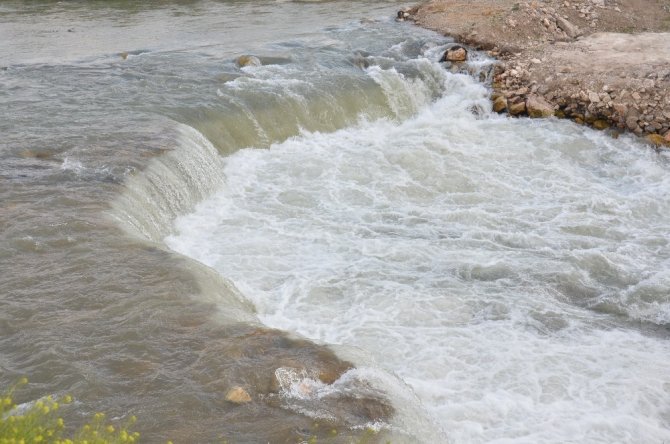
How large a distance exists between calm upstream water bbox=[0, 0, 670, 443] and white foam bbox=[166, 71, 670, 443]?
40 millimetres

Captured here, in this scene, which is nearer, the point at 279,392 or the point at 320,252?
the point at 279,392

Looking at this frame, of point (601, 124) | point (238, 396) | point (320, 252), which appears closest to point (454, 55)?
point (601, 124)

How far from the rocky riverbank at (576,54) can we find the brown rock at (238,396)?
1200cm

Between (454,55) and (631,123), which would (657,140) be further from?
(454,55)

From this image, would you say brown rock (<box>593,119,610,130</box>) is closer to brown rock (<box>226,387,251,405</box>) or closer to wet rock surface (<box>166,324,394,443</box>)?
wet rock surface (<box>166,324,394,443</box>)

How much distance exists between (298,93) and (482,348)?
895 centimetres

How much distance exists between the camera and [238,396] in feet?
20.9

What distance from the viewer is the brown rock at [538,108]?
16.6 metres

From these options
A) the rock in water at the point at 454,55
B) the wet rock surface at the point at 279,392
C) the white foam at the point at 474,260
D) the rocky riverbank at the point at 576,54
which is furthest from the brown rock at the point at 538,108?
the wet rock surface at the point at 279,392

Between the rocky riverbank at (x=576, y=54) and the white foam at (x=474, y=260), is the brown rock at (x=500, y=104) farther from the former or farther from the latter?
the white foam at (x=474, y=260)

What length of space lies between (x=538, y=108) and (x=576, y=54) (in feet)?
10.0

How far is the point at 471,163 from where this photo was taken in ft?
46.8

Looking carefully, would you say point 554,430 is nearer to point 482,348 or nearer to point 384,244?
point 482,348

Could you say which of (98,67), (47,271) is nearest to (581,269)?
(47,271)
